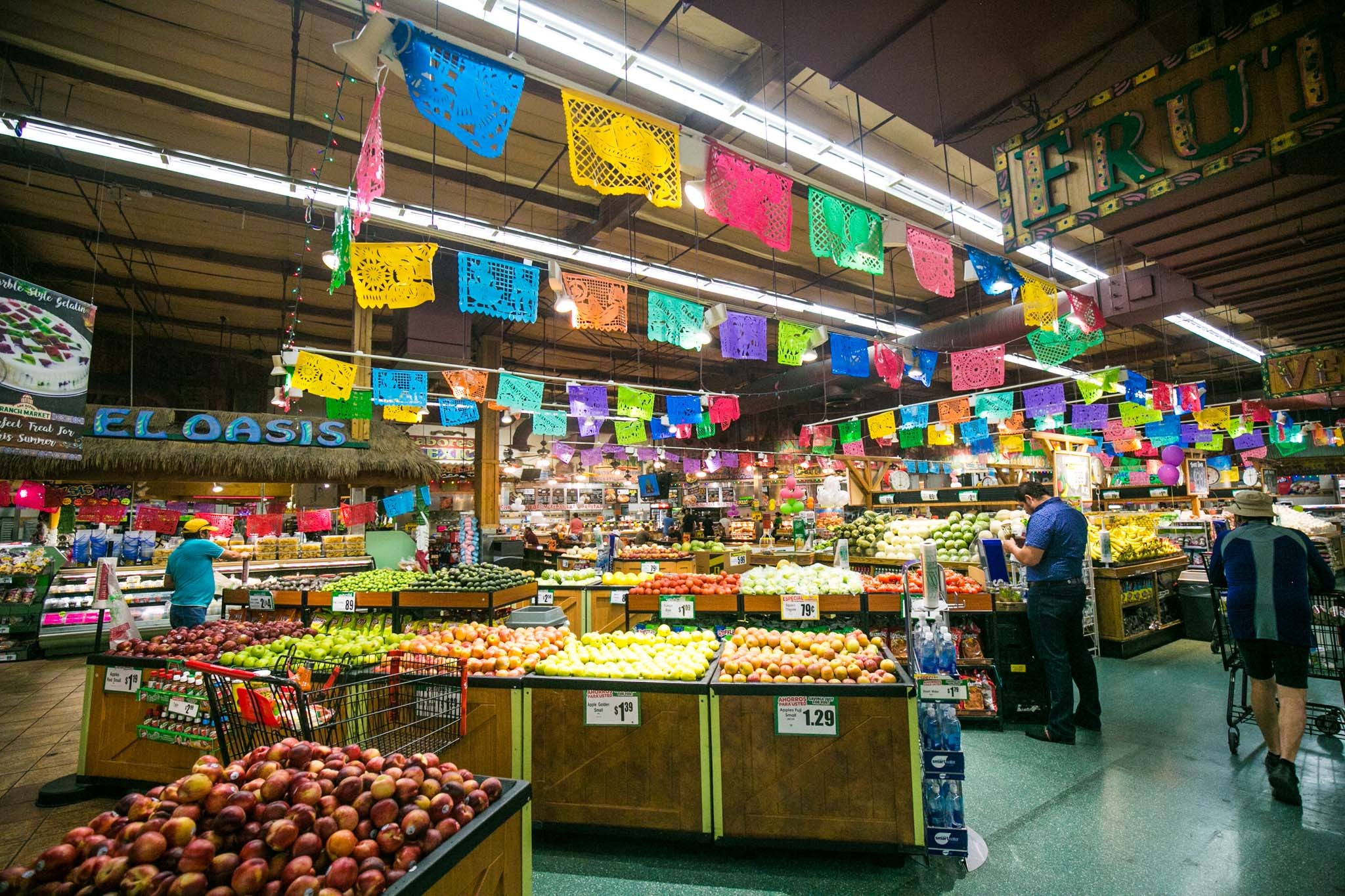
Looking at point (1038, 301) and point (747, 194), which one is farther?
point (1038, 301)

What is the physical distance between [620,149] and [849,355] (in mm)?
5371

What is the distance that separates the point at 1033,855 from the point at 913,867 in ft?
2.09

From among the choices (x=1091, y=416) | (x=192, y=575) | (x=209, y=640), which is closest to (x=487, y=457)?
(x=192, y=575)

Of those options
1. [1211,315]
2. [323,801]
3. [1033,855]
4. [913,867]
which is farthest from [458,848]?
[1211,315]

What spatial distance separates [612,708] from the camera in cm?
311

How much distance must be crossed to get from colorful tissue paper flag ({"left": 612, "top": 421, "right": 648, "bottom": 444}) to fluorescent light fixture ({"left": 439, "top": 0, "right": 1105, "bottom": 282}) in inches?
218

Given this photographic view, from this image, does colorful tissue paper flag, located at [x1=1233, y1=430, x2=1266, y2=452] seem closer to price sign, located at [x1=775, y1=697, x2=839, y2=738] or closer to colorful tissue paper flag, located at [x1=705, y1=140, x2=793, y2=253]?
colorful tissue paper flag, located at [x1=705, y1=140, x2=793, y2=253]

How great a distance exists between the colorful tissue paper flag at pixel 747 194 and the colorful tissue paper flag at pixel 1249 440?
727 inches

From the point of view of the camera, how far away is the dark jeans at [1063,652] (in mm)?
4367

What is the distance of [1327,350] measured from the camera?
7473mm

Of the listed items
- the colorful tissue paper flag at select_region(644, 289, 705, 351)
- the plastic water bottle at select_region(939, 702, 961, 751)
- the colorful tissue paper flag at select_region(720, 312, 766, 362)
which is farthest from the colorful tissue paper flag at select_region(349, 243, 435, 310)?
the plastic water bottle at select_region(939, 702, 961, 751)

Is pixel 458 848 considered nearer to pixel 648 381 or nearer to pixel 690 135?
pixel 690 135

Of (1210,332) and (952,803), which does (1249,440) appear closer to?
(1210,332)

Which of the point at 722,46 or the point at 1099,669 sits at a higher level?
the point at 722,46
